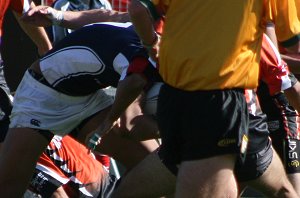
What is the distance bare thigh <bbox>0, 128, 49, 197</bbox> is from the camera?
5898 mm

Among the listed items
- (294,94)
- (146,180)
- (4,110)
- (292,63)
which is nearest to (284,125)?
(292,63)

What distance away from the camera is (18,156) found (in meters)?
5.89

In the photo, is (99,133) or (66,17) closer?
(99,133)

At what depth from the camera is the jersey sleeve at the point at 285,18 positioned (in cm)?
473

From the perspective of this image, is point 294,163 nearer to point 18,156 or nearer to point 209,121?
point 18,156

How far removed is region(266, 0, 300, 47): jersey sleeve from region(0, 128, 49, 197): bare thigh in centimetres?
177

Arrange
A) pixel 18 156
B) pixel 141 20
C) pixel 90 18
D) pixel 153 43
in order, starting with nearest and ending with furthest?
pixel 141 20 < pixel 153 43 < pixel 18 156 < pixel 90 18

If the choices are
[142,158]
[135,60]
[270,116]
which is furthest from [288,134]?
[135,60]

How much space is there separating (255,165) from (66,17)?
1.63 meters

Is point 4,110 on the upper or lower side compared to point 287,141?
upper

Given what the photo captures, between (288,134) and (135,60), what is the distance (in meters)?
1.40

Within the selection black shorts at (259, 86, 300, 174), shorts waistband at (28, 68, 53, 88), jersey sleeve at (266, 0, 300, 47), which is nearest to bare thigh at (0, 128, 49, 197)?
shorts waistband at (28, 68, 53, 88)

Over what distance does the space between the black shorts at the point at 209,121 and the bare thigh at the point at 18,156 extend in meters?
1.39

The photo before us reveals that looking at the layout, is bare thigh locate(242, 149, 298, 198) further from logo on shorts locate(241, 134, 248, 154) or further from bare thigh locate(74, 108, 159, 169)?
bare thigh locate(74, 108, 159, 169)
